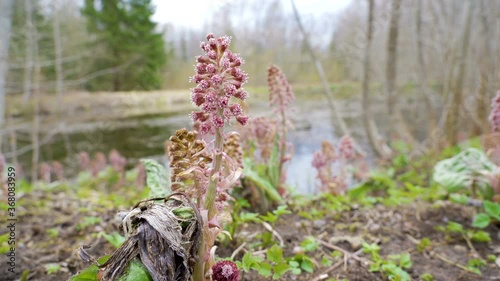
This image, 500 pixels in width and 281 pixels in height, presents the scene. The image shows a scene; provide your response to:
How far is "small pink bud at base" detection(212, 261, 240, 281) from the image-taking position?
1.34 metres

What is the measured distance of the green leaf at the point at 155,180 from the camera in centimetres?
175

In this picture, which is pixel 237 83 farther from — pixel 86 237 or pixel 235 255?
pixel 86 237

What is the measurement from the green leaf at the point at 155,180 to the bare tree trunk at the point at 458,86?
21.0ft

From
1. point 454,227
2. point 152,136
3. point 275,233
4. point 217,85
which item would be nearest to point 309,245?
point 275,233

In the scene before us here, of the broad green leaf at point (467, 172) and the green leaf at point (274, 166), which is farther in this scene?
the green leaf at point (274, 166)

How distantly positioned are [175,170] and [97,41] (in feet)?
62.9

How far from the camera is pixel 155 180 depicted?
1.79m

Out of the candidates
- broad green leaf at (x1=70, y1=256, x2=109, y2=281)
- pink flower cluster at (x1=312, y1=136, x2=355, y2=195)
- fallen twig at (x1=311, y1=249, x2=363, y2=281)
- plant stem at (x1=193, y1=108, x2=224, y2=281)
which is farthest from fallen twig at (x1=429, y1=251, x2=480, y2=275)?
broad green leaf at (x1=70, y1=256, x2=109, y2=281)

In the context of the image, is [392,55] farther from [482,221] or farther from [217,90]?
[217,90]

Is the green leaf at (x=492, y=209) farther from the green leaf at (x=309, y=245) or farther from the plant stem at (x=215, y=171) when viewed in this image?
the plant stem at (x=215, y=171)

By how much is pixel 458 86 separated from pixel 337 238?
18.1 ft

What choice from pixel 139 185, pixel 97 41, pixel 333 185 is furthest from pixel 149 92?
pixel 333 185

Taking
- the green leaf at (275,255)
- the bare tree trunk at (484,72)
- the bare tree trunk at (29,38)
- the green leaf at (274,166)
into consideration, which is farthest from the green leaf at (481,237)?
the bare tree trunk at (29,38)

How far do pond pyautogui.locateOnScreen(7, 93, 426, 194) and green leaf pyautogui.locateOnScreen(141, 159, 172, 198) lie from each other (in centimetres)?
554
